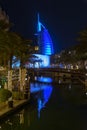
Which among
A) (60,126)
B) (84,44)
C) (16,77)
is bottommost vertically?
(60,126)

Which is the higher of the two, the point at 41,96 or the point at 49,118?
the point at 41,96

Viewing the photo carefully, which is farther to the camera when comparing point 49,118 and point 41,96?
point 41,96

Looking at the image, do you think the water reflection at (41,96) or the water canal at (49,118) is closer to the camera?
Result: the water canal at (49,118)

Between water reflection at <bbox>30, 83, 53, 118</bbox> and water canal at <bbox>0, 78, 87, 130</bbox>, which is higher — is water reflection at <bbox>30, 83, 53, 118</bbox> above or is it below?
above

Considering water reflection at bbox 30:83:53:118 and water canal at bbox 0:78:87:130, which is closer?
water canal at bbox 0:78:87:130

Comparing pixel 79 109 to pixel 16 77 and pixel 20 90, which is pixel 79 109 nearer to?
pixel 20 90

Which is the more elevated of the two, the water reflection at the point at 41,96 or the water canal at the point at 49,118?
the water reflection at the point at 41,96

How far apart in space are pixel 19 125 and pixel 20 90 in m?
12.1

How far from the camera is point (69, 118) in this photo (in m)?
31.0

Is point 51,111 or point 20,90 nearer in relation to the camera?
point 51,111

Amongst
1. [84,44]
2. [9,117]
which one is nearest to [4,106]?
[9,117]

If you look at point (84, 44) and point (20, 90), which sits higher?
point (84, 44)

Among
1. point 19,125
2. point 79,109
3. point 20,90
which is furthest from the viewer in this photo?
point 20,90

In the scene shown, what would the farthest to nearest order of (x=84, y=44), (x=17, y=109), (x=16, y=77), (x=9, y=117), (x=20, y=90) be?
(x=84, y=44), (x=16, y=77), (x=20, y=90), (x=17, y=109), (x=9, y=117)
